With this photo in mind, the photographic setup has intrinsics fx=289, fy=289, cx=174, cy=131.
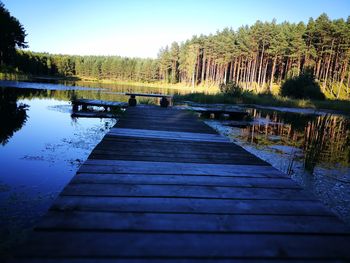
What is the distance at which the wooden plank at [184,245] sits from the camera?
6.43 ft

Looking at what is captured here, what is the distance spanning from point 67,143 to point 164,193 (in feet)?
24.1

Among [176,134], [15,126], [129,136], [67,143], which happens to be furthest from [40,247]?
[15,126]

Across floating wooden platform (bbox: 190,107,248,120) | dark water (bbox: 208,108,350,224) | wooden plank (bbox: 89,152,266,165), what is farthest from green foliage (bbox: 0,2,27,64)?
wooden plank (bbox: 89,152,266,165)

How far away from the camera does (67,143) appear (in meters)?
9.62

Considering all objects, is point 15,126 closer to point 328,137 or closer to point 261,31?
point 328,137

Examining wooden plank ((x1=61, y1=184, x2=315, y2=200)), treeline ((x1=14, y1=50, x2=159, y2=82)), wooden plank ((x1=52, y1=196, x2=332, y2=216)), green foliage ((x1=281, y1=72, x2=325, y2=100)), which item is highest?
treeline ((x1=14, y1=50, x2=159, y2=82))

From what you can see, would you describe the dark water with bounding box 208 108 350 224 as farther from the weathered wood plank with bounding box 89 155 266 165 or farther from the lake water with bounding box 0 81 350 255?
the weathered wood plank with bounding box 89 155 266 165

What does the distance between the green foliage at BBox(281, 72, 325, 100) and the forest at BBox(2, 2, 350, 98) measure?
4989mm

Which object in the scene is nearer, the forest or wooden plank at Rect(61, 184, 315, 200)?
wooden plank at Rect(61, 184, 315, 200)

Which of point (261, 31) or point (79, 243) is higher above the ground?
point (261, 31)

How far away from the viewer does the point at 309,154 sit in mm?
8117

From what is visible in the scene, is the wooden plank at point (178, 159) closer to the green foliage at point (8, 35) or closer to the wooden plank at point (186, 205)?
the wooden plank at point (186, 205)

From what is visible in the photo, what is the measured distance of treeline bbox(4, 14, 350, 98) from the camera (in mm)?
53062

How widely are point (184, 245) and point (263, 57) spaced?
7067cm
